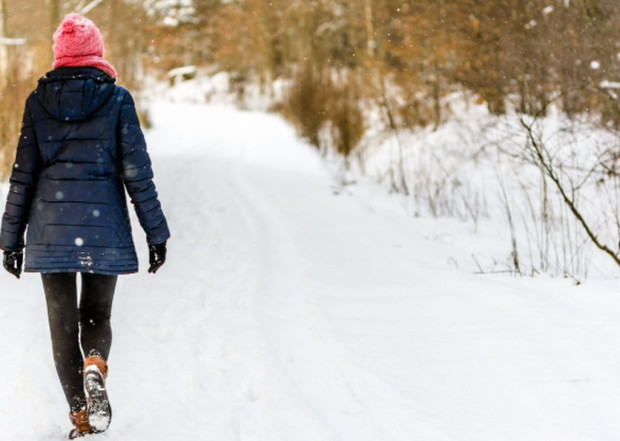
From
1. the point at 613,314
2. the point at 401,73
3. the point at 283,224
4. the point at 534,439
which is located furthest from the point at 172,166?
the point at 534,439

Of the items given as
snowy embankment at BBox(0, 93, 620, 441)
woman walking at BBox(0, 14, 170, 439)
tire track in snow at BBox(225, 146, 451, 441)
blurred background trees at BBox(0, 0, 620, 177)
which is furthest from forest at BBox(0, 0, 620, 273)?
woman walking at BBox(0, 14, 170, 439)

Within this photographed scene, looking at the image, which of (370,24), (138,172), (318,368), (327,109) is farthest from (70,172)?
(370,24)

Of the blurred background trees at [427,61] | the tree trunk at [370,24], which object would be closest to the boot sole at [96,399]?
the blurred background trees at [427,61]

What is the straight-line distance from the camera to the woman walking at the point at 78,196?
7.79 feet

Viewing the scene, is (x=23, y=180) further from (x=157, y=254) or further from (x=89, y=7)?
(x=89, y=7)

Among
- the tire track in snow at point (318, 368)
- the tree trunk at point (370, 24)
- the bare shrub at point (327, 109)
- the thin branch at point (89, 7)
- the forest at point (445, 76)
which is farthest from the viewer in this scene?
the tree trunk at point (370, 24)

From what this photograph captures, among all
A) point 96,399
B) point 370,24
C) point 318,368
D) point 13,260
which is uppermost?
point 370,24

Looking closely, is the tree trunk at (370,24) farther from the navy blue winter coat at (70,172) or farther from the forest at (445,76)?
the navy blue winter coat at (70,172)

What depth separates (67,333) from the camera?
98.7 inches

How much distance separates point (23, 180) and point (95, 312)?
59 cm

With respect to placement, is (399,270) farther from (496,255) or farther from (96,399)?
(96,399)

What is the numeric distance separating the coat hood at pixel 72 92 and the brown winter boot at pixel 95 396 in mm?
954

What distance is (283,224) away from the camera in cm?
708

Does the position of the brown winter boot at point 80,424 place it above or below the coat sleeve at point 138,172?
below
